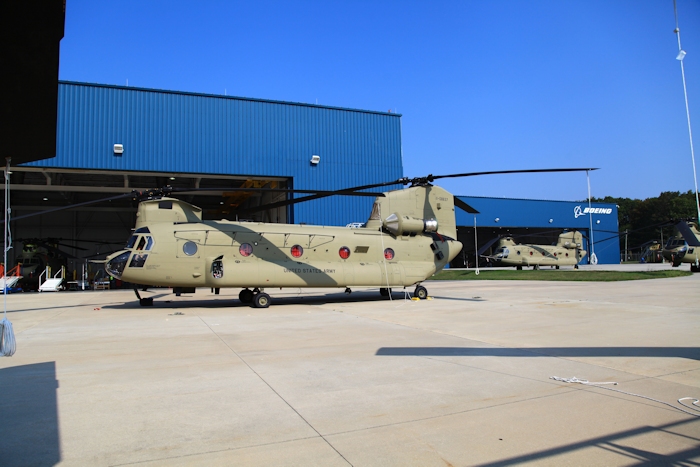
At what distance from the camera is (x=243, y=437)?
3.36 m

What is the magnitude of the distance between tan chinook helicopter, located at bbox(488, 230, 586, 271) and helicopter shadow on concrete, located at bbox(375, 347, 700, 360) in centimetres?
3239

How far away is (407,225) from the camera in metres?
16.1

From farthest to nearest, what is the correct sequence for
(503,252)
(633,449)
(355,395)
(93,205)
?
(503,252)
(93,205)
(355,395)
(633,449)

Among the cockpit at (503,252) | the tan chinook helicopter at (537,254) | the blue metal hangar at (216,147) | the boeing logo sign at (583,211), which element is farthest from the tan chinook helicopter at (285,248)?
the boeing logo sign at (583,211)

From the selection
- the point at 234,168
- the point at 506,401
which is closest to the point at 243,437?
the point at 506,401

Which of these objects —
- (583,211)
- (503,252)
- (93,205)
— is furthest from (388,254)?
(583,211)

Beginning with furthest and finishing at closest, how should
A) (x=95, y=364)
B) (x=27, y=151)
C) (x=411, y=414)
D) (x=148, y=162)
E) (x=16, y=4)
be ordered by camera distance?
(x=148, y=162)
(x=95, y=364)
(x=411, y=414)
(x=27, y=151)
(x=16, y=4)

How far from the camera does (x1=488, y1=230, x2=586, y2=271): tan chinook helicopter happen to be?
37.6m

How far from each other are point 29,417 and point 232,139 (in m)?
22.5

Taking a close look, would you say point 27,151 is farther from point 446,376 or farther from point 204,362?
point 446,376

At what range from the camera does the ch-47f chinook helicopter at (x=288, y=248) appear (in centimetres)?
1290

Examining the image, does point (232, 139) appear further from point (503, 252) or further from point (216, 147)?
point (503, 252)

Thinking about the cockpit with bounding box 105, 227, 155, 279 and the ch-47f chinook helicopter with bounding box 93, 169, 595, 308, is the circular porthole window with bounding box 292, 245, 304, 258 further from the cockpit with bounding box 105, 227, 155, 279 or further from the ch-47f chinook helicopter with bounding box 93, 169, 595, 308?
the cockpit with bounding box 105, 227, 155, 279

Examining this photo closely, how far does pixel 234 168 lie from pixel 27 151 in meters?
22.3
